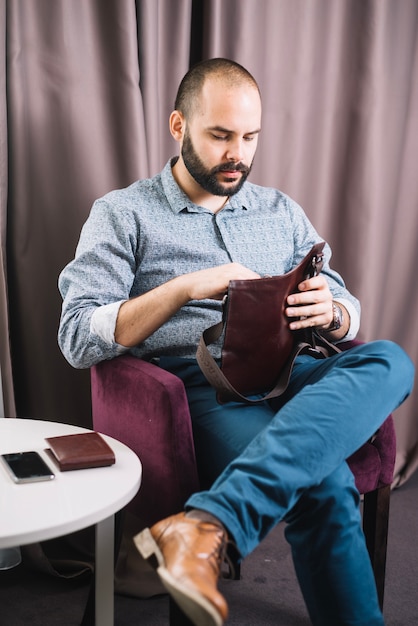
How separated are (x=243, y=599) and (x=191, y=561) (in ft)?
2.62

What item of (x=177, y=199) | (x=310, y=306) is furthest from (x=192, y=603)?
(x=177, y=199)

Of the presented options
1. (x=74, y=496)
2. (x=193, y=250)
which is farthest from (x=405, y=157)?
(x=74, y=496)

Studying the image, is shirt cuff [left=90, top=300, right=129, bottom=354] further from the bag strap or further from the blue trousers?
the blue trousers

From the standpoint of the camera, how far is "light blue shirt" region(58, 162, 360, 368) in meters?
1.69

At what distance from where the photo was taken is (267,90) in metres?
2.34

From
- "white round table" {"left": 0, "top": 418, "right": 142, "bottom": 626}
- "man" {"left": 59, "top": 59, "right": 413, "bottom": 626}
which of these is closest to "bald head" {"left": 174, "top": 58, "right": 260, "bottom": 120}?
"man" {"left": 59, "top": 59, "right": 413, "bottom": 626}

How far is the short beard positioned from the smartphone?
0.83 meters

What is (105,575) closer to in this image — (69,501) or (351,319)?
(69,501)

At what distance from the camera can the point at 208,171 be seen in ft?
6.00

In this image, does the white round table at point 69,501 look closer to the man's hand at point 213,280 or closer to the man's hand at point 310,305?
the man's hand at point 213,280

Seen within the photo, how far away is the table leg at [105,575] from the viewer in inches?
54.2

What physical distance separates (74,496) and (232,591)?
781 millimetres

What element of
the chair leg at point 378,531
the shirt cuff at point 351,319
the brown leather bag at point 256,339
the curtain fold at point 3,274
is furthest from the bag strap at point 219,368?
the curtain fold at point 3,274

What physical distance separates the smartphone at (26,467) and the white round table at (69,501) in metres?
0.01
